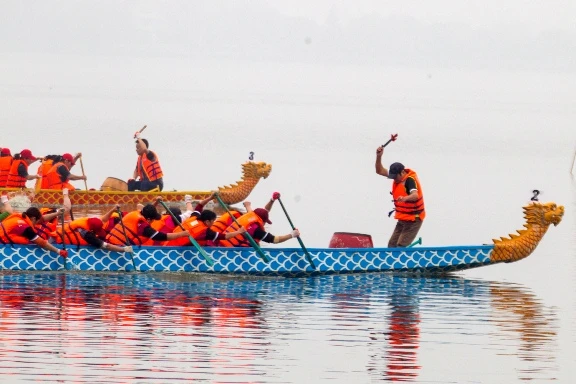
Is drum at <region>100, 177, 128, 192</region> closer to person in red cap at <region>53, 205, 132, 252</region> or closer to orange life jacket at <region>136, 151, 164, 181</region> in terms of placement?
orange life jacket at <region>136, 151, 164, 181</region>

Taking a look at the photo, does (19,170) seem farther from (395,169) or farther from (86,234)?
(395,169)

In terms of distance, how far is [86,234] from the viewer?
25031mm

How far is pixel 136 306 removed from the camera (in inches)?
910

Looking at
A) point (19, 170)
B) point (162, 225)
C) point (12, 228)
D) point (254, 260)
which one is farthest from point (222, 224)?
point (19, 170)

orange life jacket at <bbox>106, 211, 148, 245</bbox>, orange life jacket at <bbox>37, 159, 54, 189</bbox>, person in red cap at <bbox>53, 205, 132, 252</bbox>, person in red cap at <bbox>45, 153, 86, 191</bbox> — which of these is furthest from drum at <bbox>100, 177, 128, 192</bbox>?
person in red cap at <bbox>53, 205, 132, 252</bbox>

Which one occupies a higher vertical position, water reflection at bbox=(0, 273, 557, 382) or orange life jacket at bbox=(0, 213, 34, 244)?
orange life jacket at bbox=(0, 213, 34, 244)

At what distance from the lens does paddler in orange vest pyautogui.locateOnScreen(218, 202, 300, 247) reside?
2555cm

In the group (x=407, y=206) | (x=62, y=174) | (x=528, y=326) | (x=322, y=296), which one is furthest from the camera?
(x=62, y=174)

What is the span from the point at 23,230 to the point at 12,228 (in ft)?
0.61

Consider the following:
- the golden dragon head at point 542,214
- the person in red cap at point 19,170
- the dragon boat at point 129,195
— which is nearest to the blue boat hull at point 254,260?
the golden dragon head at point 542,214

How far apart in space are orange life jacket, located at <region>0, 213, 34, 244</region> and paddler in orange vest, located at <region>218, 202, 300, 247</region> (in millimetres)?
3324

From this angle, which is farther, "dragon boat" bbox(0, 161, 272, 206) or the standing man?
"dragon boat" bbox(0, 161, 272, 206)

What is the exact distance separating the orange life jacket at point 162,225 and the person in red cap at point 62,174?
898cm

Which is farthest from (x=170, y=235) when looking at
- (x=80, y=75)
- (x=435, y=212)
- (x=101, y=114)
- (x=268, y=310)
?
(x=80, y=75)
